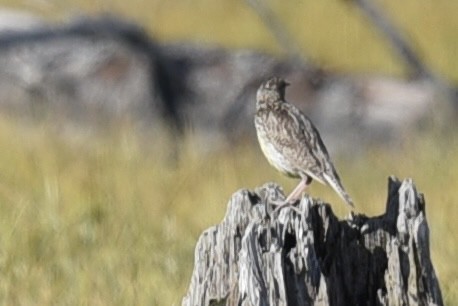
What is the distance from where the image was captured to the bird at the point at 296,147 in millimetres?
6418

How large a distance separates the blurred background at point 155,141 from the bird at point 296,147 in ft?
2.39

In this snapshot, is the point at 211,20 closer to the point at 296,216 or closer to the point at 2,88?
the point at 2,88

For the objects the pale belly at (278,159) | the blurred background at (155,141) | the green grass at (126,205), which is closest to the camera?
the pale belly at (278,159)

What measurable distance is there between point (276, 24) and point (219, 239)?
8.70 metres

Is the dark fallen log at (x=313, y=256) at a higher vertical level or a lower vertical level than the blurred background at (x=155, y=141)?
lower

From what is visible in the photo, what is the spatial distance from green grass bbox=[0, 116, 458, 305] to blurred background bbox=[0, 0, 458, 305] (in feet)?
0.04

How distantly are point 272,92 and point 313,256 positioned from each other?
2446 millimetres

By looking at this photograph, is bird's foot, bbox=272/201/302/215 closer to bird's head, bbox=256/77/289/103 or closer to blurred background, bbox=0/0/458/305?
blurred background, bbox=0/0/458/305

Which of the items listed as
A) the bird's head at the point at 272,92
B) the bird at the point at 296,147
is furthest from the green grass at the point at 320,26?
the bird at the point at 296,147

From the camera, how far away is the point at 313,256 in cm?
475

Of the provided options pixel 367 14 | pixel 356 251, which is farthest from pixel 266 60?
pixel 356 251

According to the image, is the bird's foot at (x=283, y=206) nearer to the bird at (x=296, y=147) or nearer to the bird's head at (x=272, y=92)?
the bird at (x=296, y=147)

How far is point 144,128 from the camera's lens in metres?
11.7

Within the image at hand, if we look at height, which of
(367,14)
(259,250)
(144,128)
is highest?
(367,14)
